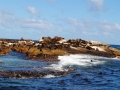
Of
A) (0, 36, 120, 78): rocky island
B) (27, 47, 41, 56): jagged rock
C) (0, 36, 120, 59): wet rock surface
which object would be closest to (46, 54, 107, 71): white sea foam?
(0, 36, 120, 78): rocky island

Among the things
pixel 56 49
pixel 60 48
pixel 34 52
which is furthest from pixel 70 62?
pixel 60 48

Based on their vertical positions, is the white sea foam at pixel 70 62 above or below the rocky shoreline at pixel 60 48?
below

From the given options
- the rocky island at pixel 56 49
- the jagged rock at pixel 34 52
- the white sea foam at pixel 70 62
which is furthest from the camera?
the jagged rock at pixel 34 52

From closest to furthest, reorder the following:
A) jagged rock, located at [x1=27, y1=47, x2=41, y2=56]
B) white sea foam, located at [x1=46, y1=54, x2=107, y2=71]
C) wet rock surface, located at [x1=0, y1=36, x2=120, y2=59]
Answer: white sea foam, located at [x1=46, y1=54, x2=107, y2=71], jagged rock, located at [x1=27, y1=47, x2=41, y2=56], wet rock surface, located at [x1=0, y1=36, x2=120, y2=59]

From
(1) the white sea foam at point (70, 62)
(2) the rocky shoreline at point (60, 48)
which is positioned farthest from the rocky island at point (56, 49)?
(1) the white sea foam at point (70, 62)

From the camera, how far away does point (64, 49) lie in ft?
204

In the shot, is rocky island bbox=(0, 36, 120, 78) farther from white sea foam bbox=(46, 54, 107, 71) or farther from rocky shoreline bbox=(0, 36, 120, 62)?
white sea foam bbox=(46, 54, 107, 71)

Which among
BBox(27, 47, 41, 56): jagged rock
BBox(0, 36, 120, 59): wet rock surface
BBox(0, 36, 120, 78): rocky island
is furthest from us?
BBox(0, 36, 120, 59): wet rock surface

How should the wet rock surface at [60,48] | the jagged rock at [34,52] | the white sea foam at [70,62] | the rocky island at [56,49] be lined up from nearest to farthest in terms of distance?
the white sea foam at [70,62]
the rocky island at [56,49]
the jagged rock at [34,52]
the wet rock surface at [60,48]

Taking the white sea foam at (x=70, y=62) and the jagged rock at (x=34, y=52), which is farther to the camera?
the jagged rock at (x=34, y=52)

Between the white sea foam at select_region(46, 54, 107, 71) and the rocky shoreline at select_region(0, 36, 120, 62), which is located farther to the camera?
the rocky shoreline at select_region(0, 36, 120, 62)

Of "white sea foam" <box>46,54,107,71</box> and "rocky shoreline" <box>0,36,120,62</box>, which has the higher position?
"rocky shoreline" <box>0,36,120,62</box>

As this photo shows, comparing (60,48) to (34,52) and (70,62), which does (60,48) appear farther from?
(70,62)

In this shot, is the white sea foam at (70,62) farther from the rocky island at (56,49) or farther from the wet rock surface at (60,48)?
the wet rock surface at (60,48)
